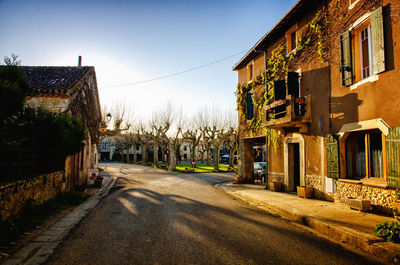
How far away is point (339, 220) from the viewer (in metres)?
6.06

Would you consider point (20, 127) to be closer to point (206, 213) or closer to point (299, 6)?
point (206, 213)

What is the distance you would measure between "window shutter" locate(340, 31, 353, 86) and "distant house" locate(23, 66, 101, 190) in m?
12.3

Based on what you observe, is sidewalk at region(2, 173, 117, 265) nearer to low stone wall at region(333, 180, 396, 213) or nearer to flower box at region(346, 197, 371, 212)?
flower box at region(346, 197, 371, 212)

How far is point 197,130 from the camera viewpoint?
3294 centimetres

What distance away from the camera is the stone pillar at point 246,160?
→ 16.0 m

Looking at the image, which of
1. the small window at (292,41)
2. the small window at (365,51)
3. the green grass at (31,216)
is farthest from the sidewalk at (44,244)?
the small window at (292,41)

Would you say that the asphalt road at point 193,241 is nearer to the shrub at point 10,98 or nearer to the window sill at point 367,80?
the shrub at point 10,98

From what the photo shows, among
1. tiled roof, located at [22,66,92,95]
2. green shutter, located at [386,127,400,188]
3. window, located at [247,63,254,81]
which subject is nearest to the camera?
green shutter, located at [386,127,400,188]

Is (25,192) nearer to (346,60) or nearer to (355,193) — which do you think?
(355,193)

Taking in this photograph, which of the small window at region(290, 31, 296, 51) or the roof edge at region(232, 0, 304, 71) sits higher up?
the roof edge at region(232, 0, 304, 71)

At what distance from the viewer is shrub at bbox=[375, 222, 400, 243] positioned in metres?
4.48

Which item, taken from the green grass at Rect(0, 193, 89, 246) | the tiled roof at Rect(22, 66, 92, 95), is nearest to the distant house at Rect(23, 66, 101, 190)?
the tiled roof at Rect(22, 66, 92, 95)

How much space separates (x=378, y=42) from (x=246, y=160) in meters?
10.5

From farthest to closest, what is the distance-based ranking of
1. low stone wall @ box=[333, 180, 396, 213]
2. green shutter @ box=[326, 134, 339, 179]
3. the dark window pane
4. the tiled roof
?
the tiled roof, green shutter @ box=[326, 134, 339, 179], the dark window pane, low stone wall @ box=[333, 180, 396, 213]
